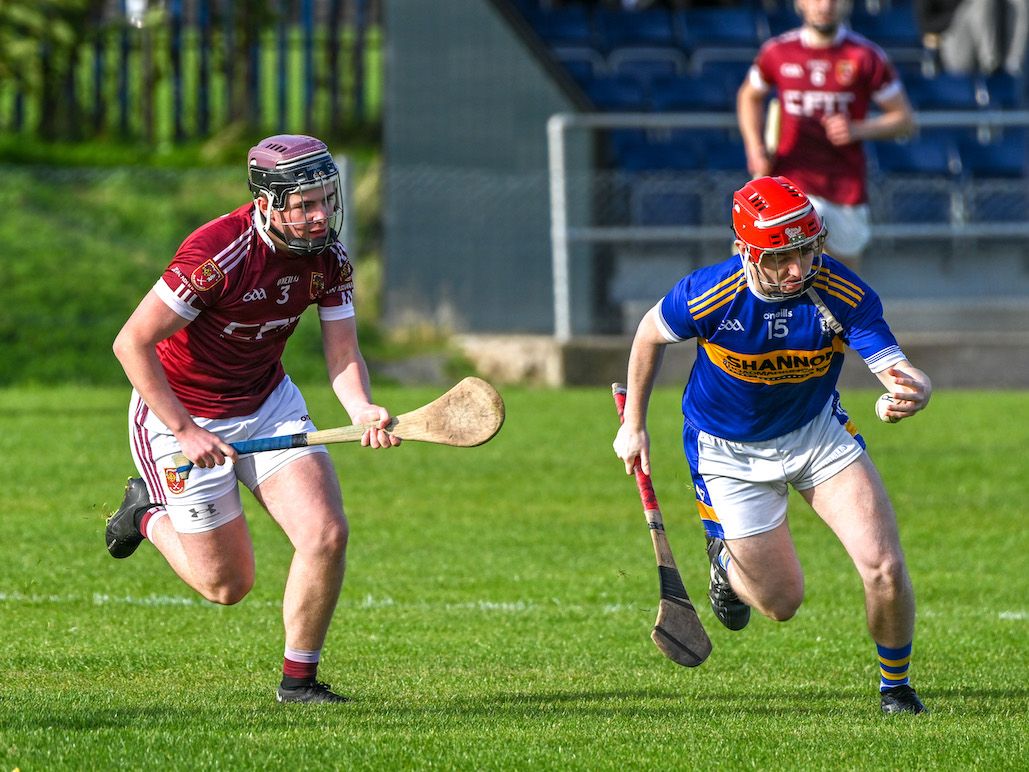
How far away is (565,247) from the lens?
15.8 meters

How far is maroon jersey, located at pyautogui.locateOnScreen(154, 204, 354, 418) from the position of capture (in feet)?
18.5

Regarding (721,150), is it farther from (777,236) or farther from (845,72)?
(777,236)

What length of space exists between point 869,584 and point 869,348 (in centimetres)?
76

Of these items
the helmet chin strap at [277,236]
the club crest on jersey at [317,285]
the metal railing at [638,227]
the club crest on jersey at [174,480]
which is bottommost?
the metal railing at [638,227]

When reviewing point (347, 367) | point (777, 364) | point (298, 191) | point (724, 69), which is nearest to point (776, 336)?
point (777, 364)

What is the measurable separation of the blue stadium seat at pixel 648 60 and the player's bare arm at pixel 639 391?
13.1 meters

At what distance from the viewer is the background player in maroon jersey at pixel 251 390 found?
221 inches

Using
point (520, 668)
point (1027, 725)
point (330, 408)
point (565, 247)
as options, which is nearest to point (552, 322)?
point (565, 247)

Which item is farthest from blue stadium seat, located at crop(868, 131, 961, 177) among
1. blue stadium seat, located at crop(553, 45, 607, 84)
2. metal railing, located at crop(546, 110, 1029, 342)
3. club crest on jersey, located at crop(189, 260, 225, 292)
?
club crest on jersey, located at crop(189, 260, 225, 292)

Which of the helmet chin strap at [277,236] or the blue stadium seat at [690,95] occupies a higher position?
the helmet chin strap at [277,236]

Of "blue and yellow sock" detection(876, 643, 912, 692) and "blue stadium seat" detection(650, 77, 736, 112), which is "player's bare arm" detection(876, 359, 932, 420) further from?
"blue stadium seat" detection(650, 77, 736, 112)

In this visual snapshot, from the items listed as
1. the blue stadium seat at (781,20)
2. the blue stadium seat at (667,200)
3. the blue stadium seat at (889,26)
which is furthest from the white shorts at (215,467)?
the blue stadium seat at (889,26)

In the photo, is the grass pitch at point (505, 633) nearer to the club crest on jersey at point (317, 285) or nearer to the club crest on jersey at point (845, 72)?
the club crest on jersey at point (317, 285)

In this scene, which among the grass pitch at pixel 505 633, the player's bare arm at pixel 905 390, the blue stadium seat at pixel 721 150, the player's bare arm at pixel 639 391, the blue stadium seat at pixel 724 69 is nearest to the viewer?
the grass pitch at pixel 505 633
